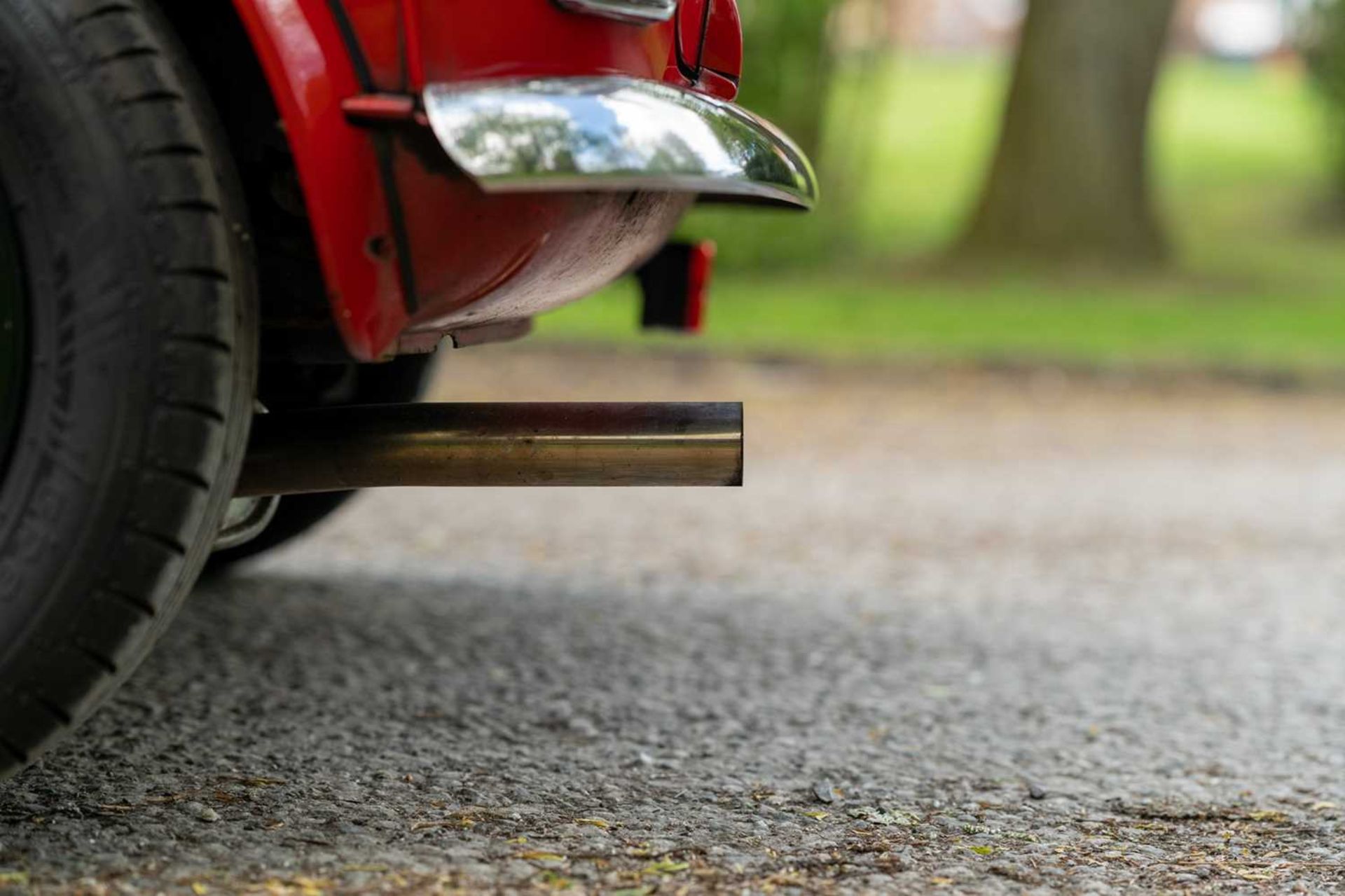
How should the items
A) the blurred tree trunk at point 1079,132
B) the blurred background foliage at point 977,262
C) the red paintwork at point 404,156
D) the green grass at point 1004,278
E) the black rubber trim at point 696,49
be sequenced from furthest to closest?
the blurred tree trunk at point 1079,132
the blurred background foliage at point 977,262
the green grass at point 1004,278
the black rubber trim at point 696,49
the red paintwork at point 404,156

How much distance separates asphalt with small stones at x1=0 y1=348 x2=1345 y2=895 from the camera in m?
2.17

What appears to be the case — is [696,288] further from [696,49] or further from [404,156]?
[404,156]

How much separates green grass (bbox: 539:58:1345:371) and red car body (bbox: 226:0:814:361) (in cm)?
628

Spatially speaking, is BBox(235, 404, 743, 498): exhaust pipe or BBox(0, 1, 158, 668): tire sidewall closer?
BBox(0, 1, 158, 668): tire sidewall

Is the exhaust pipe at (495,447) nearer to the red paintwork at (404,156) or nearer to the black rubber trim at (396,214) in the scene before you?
the red paintwork at (404,156)

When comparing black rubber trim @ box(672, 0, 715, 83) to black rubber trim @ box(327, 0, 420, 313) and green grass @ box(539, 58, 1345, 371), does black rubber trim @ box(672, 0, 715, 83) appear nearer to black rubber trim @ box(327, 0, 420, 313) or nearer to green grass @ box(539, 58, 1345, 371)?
black rubber trim @ box(327, 0, 420, 313)

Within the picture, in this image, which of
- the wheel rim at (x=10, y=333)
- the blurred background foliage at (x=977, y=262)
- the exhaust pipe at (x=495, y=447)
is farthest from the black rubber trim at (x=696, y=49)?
the blurred background foliage at (x=977, y=262)

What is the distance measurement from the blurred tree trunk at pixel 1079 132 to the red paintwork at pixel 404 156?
9865 millimetres

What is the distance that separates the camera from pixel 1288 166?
17125 millimetres

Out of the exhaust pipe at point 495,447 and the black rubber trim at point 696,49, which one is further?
the black rubber trim at point 696,49

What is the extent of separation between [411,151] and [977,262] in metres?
10.0

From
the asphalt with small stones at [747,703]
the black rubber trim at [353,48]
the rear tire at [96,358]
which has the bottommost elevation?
the asphalt with small stones at [747,703]

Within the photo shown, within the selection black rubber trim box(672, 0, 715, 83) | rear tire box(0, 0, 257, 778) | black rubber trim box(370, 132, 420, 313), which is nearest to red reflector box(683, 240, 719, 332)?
black rubber trim box(672, 0, 715, 83)

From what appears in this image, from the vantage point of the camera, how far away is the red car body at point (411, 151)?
6.48 ft
